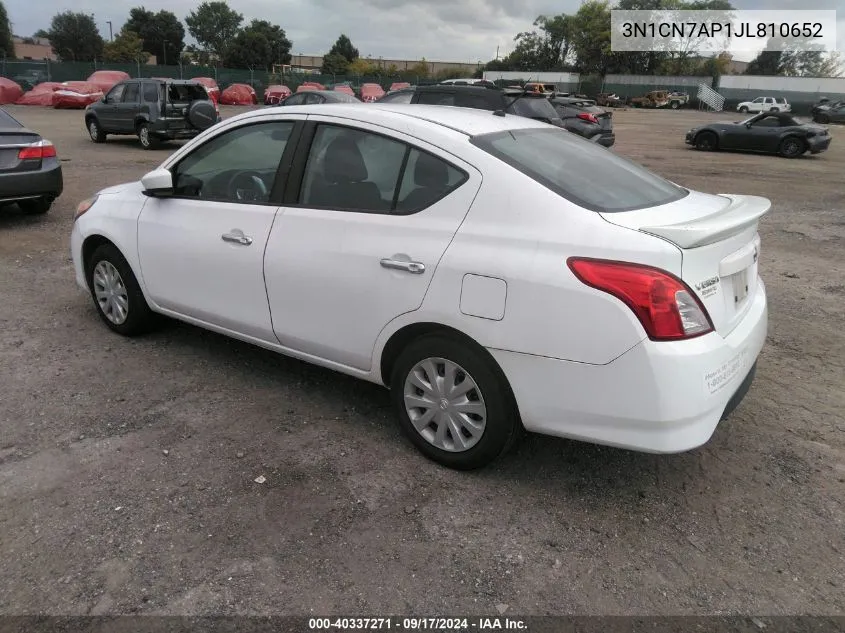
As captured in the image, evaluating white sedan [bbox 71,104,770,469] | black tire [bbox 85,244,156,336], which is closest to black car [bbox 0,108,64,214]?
black tire [bbox 85,244,156,336]

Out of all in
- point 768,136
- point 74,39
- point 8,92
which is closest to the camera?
point 768,136

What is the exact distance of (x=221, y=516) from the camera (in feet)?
9.07

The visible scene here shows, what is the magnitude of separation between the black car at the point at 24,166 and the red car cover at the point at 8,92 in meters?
29.6

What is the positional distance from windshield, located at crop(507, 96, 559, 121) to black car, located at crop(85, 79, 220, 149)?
801 cm

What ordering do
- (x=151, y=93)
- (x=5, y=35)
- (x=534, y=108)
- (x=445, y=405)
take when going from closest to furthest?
(x=445, y=405), (x=534, y=108), (x=151, y=93), (x=5, y=35)

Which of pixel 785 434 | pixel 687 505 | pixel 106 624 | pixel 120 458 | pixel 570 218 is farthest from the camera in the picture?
pixel 785 434

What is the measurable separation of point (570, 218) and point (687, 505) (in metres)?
1.42

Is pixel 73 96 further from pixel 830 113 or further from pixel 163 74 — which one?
pixel 830 113

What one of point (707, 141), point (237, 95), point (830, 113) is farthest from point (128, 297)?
point (830, 113)

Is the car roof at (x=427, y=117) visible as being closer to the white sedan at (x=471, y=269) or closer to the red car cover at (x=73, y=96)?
the white sedan at (x=471, y=269)

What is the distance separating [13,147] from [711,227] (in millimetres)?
7769

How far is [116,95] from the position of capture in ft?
56.2

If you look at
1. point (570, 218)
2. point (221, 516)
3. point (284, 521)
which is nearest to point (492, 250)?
point (570, 218)

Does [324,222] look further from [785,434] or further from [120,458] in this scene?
[785,434]
